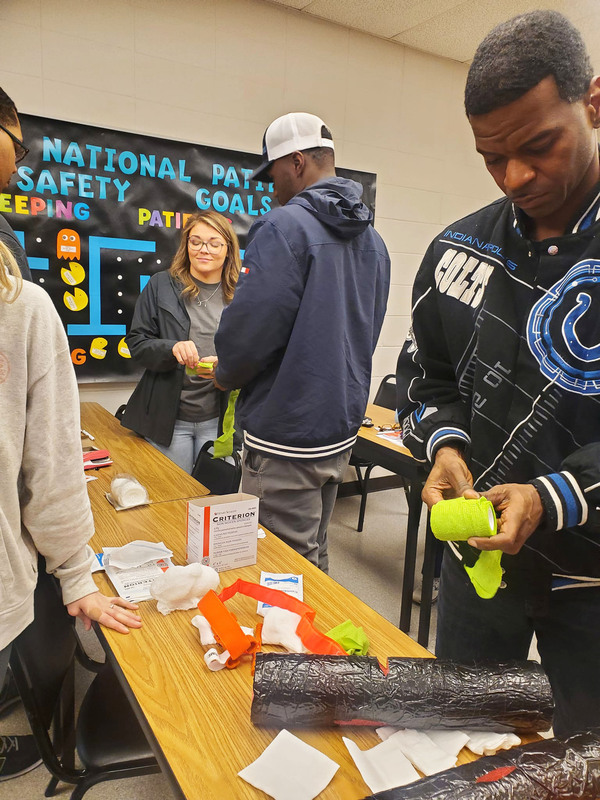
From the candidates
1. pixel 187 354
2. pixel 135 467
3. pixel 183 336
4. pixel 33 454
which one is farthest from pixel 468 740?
pixel 183 336

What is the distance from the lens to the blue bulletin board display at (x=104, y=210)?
306 centimetres

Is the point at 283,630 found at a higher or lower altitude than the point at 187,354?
lower

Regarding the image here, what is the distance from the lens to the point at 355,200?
182 centimetres

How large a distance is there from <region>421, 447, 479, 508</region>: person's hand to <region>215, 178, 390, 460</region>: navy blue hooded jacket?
736mm

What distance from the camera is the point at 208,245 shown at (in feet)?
8.91

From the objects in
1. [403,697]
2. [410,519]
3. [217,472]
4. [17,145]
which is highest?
[17,145]

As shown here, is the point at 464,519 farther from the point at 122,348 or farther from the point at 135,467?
the point at 122,348

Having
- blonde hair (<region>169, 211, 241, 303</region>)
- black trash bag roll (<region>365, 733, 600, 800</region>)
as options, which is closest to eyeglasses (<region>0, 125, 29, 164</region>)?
black trash bag roll (<region>365, 733, 600, 800</region>)

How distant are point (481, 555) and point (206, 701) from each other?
543 mm

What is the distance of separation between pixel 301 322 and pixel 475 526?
101 cm

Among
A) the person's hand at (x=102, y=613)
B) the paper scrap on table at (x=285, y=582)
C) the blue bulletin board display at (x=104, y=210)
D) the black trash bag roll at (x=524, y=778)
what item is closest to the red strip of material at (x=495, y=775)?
the black trash bag roll at (x=524, y=778)

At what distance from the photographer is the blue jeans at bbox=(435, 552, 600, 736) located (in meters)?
0.96

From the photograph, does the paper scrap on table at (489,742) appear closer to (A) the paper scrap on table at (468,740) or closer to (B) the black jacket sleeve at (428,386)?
(A) the paper scrap on table at (468,740)

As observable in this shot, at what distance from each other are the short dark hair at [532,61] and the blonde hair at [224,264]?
6.64 ft
